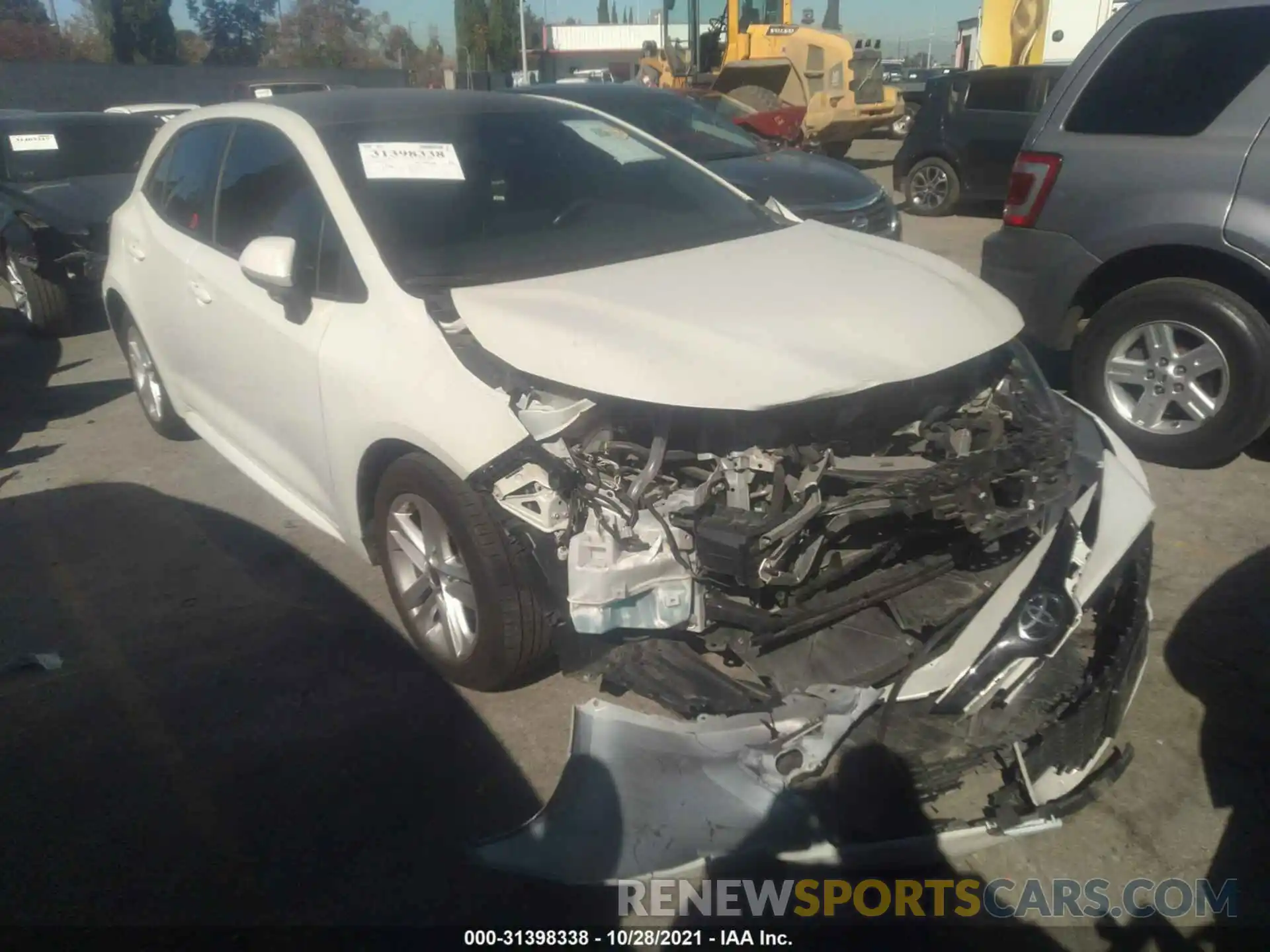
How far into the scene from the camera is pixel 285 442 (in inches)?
145

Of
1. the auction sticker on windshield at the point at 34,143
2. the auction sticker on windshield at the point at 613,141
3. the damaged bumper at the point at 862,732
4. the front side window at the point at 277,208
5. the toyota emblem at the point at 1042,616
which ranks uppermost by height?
the auction sticker on windshield at the point at 613,141

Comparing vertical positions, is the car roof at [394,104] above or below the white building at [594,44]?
above

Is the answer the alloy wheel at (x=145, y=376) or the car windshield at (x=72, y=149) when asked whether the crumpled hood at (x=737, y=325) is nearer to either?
the alloy wheel at (x=145, y=376)

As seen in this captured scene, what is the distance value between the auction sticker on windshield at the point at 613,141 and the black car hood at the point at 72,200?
547 centimetres

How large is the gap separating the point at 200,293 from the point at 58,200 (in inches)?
213

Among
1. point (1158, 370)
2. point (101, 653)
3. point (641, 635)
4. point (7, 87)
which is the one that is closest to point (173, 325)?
point (101, 653)

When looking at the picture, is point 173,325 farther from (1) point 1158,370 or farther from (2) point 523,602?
(1) point 1158,370

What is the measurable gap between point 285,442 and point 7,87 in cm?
3056

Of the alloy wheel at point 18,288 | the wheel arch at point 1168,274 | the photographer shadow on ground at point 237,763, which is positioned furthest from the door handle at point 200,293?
the alloy wheel at point 18,288

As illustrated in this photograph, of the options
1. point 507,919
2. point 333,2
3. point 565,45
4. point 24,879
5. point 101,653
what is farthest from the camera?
point 565,45

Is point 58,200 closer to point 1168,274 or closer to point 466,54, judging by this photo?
point 1168,274

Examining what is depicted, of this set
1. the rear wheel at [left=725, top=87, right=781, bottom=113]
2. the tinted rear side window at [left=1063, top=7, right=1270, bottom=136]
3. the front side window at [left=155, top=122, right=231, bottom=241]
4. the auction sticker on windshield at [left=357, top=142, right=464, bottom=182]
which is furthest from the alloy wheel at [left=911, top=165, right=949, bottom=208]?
the auction sticker on windshield at [left=357, top=142, right=464, bottom=182]

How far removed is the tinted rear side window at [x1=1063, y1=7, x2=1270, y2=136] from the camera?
4301 millimetres

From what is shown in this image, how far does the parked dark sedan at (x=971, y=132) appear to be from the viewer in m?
11.1
